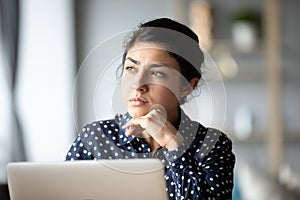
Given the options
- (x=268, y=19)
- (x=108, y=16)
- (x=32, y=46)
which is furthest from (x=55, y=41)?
(x=268, y=19)

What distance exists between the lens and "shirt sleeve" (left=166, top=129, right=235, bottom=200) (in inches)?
49.4

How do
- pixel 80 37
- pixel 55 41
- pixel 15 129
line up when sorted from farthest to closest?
1. pixel 80 37
2. pixel 55 41
3. pixel 15 129

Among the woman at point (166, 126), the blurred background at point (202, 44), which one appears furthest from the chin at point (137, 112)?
the blurred background at point (202, 44)

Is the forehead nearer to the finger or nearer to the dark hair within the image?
the dark hair

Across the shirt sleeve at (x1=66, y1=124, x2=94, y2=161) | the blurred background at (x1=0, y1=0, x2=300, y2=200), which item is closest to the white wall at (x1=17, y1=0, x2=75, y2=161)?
the blurred background at (x1=0, y1=0, x2=300, y2=200)

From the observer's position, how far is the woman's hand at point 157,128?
1215 mm

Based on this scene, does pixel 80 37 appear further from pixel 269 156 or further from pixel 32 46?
pixel 269 156

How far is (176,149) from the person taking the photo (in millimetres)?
1257

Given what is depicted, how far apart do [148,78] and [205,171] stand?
21cm

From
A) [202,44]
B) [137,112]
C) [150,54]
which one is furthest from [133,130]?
[202,44]

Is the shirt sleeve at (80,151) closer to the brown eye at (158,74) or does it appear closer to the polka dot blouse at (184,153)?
the polka dot blouse at (184,153)

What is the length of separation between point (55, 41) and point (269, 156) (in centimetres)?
162

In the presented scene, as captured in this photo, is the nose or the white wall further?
the white wall

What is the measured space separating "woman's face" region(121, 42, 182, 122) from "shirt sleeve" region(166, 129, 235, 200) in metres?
0.11
